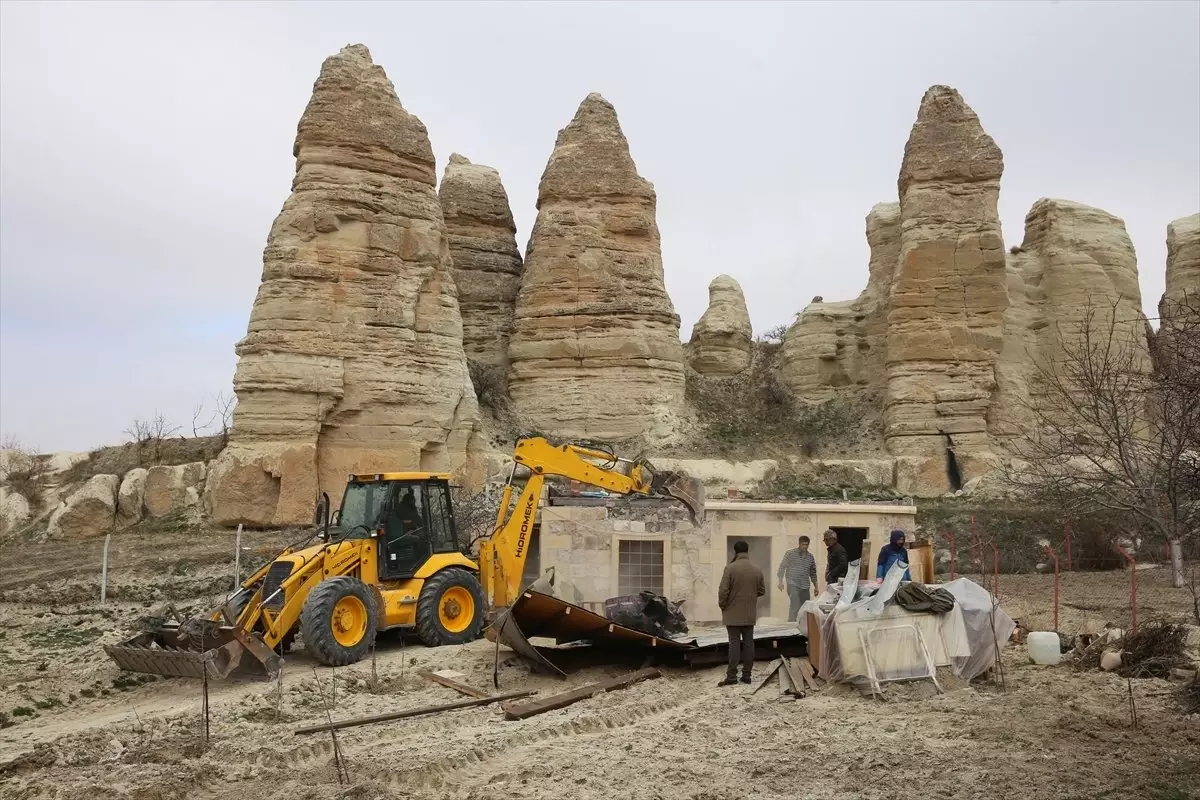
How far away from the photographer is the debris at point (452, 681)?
31.9ft

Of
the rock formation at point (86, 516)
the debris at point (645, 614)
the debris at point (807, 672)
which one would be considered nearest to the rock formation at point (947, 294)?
the debris at point (645, 614)

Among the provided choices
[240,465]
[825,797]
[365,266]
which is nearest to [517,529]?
[825,797]

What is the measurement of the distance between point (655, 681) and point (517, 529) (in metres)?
3.39

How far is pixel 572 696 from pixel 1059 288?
29.5 meters

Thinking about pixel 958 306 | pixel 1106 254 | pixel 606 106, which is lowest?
pixel 958 306

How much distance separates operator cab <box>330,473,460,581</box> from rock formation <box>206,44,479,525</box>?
10.6 m

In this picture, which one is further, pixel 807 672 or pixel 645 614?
pixel 645 614

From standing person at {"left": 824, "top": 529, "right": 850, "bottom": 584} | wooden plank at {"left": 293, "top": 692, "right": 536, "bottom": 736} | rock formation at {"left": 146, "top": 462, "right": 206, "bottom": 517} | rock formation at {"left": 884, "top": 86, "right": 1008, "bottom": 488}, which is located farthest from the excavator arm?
rock formation at {"left": 884, "top": 86, "right": 1008, "bottom": 488}

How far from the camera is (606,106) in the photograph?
3334cm

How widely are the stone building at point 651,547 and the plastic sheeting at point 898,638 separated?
5935mm

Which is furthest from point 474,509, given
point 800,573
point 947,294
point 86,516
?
point 947,294

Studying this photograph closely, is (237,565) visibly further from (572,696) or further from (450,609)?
(572,696)

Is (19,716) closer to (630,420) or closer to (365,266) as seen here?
(365,266)

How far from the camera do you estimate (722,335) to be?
38000mm
